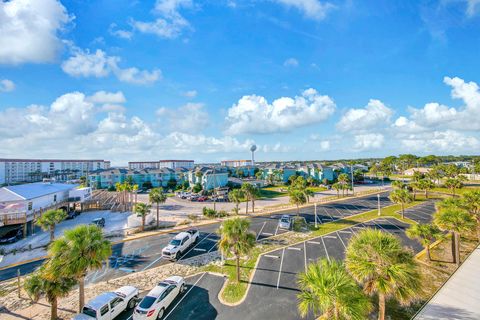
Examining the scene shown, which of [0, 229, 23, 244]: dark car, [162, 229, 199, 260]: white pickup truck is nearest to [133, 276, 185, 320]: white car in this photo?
[162, 229, 199, 260]: white pickup truck

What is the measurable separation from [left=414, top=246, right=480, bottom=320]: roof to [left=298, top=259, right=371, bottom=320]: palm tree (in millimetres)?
5552

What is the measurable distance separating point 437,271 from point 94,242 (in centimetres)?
2505

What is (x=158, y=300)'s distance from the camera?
40.9ft

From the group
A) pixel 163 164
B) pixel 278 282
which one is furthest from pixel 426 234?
pixel 163 164

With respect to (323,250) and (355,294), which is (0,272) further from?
(323,250)

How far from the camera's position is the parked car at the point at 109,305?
11.6 meters

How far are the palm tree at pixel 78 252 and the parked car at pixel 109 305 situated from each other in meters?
1.33

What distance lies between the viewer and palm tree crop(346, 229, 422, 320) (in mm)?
8555

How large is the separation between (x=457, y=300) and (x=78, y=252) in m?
21.5

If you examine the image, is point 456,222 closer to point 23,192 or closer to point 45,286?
point 45,286

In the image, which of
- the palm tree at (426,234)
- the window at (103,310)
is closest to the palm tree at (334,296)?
the window at (103,310)

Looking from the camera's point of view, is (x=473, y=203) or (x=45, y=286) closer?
(x=45, y=286)

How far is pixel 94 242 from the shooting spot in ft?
40.5

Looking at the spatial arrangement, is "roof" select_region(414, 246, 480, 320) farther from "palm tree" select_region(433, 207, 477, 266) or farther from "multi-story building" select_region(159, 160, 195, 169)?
"multi-story building" select_region(159, 160, 195, 169)
